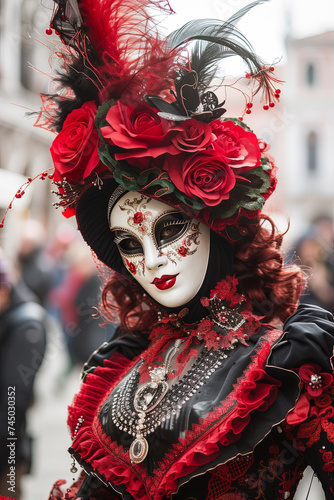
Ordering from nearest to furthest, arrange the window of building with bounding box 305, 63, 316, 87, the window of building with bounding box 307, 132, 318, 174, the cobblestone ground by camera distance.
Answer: the cobblestone ground < the window of building with bounding box 305, 63, 316, 87 < the window of building with bounding box 307, 132, 318, 174

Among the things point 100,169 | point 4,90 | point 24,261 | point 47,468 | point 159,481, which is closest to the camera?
point 159,481

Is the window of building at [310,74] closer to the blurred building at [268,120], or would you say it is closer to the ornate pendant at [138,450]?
the blurred building at [268,120]

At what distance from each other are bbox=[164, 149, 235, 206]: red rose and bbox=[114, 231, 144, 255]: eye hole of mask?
25 cm

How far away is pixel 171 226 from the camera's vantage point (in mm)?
1674

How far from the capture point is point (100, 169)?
1661mm

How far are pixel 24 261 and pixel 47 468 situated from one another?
5.35ft

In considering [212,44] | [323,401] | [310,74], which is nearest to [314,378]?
[323,401]

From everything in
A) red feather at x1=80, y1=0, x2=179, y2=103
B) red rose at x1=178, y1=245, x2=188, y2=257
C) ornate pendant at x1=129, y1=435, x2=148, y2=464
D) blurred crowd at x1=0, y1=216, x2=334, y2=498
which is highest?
red feather at x1=80, y1=0, x2=179, y2=103

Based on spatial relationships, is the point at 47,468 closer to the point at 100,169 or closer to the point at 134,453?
the point at 134,453

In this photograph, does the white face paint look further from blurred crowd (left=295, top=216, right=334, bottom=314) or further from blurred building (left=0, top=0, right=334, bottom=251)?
blurred crowd (left=295, top=216, right=334, bottom=314)

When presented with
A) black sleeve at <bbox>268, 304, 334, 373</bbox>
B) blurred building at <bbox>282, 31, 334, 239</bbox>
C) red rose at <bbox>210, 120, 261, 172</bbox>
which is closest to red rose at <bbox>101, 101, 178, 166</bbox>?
red rose at <bbox>210, 120, 261, 172</bbox>

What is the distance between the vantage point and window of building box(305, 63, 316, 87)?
13.0 metres

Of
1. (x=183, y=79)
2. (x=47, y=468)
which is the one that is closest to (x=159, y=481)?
(x=183, y=79)

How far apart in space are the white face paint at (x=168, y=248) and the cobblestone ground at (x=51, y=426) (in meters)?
1.49
